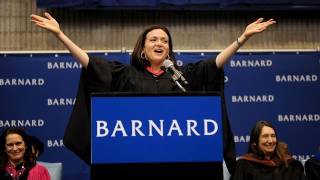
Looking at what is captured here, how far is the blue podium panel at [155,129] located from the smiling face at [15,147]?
2.18 m

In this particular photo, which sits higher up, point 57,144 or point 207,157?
point 207,157

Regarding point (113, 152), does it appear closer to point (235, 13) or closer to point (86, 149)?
point (86, 149)

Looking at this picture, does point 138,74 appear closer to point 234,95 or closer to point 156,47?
point 156,47

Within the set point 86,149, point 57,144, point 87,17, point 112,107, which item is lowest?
point 57,144

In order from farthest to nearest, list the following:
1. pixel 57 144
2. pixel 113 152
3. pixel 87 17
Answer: pixel 87 17 < pixel 57 144 < pixel 113 152

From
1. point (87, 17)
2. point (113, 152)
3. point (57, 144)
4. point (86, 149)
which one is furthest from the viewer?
point (87, 17)

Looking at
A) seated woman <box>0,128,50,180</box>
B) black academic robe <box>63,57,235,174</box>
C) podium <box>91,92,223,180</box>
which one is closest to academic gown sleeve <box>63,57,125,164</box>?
black academic robe <box>63,57,235,174</box>

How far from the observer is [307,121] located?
5.34 metres

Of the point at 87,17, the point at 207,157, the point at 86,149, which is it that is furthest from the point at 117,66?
the point at 87,17

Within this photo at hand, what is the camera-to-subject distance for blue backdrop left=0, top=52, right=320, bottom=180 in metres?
5.18

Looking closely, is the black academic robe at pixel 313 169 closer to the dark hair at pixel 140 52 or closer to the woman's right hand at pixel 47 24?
the dark hair at pixel 140 52

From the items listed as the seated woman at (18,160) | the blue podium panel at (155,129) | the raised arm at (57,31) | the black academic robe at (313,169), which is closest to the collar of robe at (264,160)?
the black academic robe at (313,169)

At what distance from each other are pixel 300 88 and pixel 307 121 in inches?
13.3

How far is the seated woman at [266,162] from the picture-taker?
4137mm
